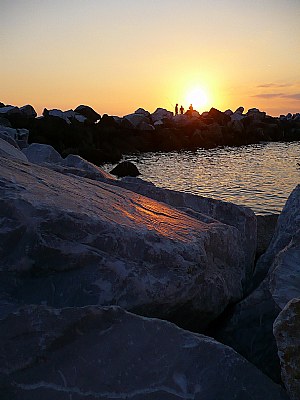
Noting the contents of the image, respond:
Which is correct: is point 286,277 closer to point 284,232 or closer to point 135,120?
point 284,232

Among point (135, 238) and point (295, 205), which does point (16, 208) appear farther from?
point (295, 205)

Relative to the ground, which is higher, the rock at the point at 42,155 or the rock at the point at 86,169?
the rock at the point at 86,169

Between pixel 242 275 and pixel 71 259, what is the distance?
1.76m

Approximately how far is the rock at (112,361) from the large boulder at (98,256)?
0.88 feet

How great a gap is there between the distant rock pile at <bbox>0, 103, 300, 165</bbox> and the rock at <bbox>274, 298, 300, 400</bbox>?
27073 mm

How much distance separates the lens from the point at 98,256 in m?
2.63

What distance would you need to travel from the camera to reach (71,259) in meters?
2.58

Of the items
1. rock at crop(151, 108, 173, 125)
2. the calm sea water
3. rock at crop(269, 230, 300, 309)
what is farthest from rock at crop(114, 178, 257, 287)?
rock at crop(151, 108, 173, 125)

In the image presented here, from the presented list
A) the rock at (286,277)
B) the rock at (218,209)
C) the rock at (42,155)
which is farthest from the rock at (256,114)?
the rock at (286,277)

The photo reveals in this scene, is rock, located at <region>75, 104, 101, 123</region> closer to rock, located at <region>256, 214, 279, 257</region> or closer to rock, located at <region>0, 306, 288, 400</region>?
rock, located at <region>256, 214, 279, 257</region>

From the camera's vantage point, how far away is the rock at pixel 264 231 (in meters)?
5.33

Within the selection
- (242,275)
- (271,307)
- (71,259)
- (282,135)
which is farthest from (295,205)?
(282,135)

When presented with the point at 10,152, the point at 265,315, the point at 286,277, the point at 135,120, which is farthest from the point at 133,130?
the point at 286,277

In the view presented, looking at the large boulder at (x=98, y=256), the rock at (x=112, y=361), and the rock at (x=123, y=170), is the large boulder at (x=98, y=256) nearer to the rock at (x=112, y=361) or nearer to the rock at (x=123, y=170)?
the rock at (x=112, y=361)
